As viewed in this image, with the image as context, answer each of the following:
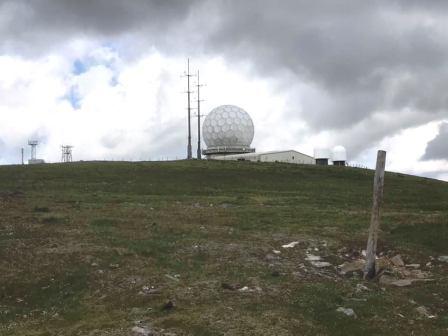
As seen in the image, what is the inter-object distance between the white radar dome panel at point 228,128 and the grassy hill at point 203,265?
4425 centimetres

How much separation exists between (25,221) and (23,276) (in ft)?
29.2

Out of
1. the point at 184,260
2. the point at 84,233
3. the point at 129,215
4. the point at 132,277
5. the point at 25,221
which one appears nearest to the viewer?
the point at 132,277

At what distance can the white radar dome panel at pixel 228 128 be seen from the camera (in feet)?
281

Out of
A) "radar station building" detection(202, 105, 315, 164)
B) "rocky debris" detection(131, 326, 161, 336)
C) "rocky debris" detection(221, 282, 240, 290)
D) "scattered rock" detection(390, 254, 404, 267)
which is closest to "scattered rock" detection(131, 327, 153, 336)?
"rocky debris" detection(131, 326, 161, 336)

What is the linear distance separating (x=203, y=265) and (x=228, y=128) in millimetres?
65171

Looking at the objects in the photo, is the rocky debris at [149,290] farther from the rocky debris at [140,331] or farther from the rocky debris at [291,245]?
the rocky debris at [291,245]

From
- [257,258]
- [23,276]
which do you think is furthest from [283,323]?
[23,276]

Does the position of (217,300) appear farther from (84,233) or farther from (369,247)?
(84,233)

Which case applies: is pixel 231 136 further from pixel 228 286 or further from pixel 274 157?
pixel 228 286

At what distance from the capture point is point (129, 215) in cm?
3086

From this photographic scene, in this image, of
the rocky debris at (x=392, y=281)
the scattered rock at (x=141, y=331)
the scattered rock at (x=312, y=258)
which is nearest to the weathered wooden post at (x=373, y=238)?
the rocky debris at (x=392, y=281)

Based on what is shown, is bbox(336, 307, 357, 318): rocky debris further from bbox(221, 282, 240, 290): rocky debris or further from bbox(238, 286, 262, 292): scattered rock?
bbox(221, 282, 240, 290): rocky debris

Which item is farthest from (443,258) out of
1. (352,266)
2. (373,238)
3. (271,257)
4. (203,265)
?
(203,265)

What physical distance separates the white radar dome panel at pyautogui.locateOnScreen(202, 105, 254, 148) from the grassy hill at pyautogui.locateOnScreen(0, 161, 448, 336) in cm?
4425
